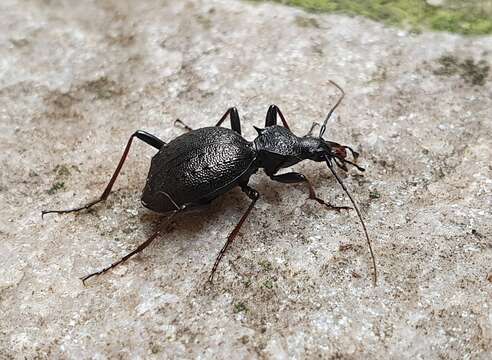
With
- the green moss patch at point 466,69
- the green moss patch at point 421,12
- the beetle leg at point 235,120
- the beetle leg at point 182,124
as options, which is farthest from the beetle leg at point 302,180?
the green moss patch at point 421,12

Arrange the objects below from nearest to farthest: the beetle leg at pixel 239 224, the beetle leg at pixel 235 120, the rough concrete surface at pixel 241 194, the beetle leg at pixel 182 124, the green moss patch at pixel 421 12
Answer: the rough concrete surface at pixel 241 194
the beetle leg at pixel 239 224
the beetle leg at pixel 235 120
the beetle leg at pixel 182 124
the green moss patch at pixel 421 12

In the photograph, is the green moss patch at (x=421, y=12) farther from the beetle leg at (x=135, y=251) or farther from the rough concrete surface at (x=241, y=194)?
the beetle leg at (x=135, y=251)

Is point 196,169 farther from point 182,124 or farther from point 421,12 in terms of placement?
point 421,12

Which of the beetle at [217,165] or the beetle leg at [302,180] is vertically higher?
the beetle at [217,165]

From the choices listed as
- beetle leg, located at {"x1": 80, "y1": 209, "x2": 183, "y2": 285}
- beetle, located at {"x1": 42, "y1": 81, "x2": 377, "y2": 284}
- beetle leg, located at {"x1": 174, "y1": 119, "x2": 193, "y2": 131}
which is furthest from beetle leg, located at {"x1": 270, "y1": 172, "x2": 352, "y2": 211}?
beetle leg, located at {"x1": 174, "y1": 119, "x2": 193, "y2": 131}

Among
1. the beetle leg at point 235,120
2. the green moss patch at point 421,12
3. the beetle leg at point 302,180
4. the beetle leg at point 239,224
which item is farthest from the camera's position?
the green moss patch at point 421,12

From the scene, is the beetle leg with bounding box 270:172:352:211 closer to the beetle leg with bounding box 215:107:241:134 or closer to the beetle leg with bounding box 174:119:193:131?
the beetle leg with bounding box 215:107:241:134

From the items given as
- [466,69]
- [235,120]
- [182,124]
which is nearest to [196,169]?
[235,120]

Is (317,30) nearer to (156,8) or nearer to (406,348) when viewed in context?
(156,8)

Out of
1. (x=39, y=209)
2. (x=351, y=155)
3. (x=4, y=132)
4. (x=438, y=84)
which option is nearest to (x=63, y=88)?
(x=4, y=132)
